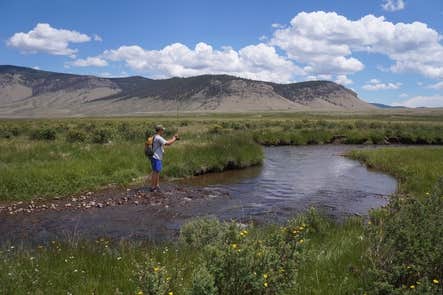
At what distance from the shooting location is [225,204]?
47.6 ft

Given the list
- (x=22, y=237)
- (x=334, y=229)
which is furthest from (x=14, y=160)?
(x=334, y=229)

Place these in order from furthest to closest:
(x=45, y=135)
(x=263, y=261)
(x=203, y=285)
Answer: (x=45, y=135), (x=263, y=261), (x=203, y=285)

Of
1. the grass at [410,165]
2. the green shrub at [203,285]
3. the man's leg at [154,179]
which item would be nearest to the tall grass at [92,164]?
the man's leg at [154,179]

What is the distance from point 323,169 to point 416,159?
17.3 feet

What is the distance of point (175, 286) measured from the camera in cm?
505

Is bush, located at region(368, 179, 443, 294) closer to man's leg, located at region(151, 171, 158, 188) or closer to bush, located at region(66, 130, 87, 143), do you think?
A: man's leg, located at region(151, 171, 158, 188)

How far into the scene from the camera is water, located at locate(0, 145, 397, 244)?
35.8ft

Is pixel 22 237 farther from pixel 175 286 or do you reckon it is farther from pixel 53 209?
pixel 175 286

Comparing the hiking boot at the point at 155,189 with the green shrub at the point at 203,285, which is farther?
the hiking boot at the point at 155,189

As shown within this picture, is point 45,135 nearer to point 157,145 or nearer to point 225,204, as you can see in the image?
point 157,145

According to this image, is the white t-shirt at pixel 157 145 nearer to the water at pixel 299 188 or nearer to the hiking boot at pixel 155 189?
the hiking boot at pixel 155 189

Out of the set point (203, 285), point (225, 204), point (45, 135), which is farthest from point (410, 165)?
point (45, 135)

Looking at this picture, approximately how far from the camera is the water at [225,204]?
1091cm

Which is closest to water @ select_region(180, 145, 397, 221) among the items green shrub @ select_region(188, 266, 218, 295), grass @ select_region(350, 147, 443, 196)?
grass @ select_region(350, 147, 443, 196)
